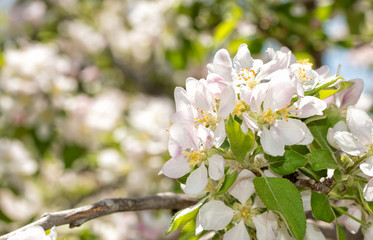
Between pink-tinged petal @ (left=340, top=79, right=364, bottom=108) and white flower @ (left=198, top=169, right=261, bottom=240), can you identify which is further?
pink-tinged petal @ (left=340, top=79, right=364, bottom=108)

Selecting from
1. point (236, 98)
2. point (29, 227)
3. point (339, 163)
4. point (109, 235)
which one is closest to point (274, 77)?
point (236, 98)

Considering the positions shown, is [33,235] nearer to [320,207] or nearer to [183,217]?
[183,217]

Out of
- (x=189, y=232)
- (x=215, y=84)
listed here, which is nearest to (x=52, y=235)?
Answer: (x=189, y=232)

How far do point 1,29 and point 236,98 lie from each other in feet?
9.07

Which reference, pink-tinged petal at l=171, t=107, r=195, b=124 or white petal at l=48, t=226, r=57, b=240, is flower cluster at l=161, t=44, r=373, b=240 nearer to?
pink-tinged petal at l=171, t=107, r=195, b=124

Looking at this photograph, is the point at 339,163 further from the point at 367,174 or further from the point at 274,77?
the point at 274,77

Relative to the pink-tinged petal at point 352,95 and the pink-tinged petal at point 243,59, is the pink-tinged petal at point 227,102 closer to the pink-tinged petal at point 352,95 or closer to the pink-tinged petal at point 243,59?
the pink-tinged petal at point 243,59

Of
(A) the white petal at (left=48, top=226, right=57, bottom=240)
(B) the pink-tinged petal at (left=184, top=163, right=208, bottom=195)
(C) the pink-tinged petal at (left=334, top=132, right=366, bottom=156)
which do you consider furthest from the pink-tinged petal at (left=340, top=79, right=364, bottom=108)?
(A) the white petal at (left=48, top=226, right=57, bottom=240)

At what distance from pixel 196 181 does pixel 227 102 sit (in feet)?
0.49

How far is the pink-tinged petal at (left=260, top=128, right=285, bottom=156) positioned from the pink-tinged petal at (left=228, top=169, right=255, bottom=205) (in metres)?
0.06

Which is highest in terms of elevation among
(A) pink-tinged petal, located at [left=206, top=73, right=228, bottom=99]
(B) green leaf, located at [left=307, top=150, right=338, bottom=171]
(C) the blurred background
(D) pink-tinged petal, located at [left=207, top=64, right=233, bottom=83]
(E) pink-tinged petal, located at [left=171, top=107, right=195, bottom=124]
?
(C) the blurred background

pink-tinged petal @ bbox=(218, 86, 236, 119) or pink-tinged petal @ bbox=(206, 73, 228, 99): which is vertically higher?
pink-tinged petal @ bbox=(206, 73, 228, 99)

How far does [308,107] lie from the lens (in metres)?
0.81

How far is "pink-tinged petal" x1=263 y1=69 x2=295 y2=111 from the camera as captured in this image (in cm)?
79
